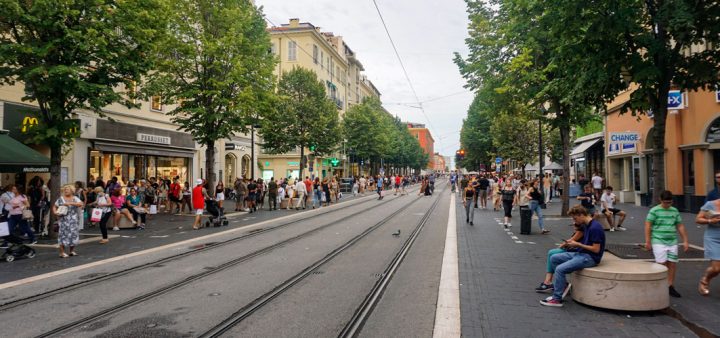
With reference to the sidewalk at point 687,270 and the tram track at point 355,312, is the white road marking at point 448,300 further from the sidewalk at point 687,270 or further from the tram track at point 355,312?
the sidewalk at point 687,270

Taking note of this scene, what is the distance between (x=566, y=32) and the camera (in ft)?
32.3

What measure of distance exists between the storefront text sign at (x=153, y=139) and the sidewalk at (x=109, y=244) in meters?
6.13

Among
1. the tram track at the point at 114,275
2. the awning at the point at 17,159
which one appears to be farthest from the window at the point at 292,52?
the tram track at the point at 114,275

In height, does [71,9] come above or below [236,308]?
above

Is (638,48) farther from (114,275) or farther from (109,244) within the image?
(109,244)

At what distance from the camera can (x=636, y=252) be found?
9.95 meters

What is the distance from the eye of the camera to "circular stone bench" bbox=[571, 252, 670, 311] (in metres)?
5.59

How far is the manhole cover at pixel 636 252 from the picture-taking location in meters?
9.38

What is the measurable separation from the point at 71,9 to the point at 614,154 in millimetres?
27978

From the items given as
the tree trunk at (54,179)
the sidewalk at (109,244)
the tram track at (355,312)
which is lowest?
the sidewalk at (109,244)

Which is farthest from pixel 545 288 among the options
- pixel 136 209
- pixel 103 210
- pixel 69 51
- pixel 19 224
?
pixel 136 209

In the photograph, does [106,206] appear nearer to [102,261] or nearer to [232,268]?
[102,261]

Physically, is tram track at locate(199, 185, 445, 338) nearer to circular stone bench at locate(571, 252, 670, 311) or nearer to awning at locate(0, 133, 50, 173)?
circular stone bench at locate(571, 252, 670, 311)

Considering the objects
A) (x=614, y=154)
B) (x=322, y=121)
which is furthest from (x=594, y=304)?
(x=322, y=121)
